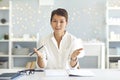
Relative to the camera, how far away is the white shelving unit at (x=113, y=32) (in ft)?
15.8

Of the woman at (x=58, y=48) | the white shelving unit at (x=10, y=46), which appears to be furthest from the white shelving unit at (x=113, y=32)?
the woman at (x=58, y=48)

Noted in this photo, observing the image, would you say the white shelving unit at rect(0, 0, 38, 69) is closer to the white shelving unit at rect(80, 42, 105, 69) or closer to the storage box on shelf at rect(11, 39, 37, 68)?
the storage box on shelf at rect(11, 39, 37, 68)

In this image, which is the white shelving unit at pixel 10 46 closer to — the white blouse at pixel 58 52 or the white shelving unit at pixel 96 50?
the white shelving unit at pixel 96 50

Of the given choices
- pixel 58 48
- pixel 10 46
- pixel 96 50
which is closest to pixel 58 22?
pixel 58 48

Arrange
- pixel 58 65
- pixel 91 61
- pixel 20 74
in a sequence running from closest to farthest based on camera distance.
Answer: pixel 20 74
pixel 58 65
pixel 91 61

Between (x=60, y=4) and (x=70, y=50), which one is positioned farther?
(x=60, y=4)

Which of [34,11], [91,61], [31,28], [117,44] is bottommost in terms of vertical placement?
[91,61]

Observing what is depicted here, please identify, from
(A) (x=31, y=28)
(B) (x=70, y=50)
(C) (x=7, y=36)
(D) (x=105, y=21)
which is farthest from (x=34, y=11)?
(B) (x=70, y=50)

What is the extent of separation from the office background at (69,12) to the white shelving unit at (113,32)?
0.14 metres

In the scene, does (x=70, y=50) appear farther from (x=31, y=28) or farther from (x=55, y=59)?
(x=31, y=28)

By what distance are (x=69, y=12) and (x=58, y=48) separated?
8.90ft

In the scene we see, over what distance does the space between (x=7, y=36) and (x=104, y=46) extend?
1.82 metres

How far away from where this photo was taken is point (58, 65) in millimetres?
2447

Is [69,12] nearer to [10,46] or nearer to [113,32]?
[113,32]
